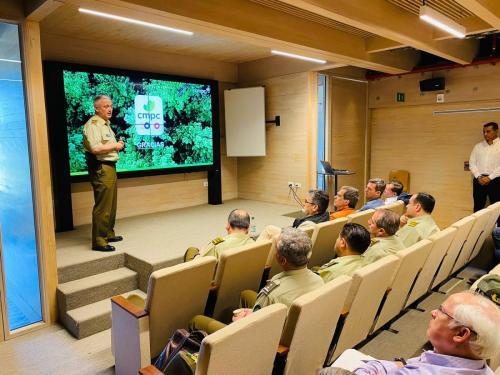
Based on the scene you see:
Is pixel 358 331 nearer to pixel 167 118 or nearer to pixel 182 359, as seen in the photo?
pixel 182 359

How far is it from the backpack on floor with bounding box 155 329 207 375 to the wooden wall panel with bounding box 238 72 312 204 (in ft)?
15.0

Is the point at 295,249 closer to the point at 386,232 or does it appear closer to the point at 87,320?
the point at 386,232

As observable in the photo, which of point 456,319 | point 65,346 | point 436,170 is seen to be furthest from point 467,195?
point 65,346

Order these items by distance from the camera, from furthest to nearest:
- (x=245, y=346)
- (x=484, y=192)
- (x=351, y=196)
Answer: (x=484, y=192), (x=351, y=196), (x=245, y=346)

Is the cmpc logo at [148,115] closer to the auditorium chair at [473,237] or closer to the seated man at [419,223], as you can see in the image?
the seated man at [419,223]

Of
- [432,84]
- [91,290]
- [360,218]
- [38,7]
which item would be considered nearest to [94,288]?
[91,290]

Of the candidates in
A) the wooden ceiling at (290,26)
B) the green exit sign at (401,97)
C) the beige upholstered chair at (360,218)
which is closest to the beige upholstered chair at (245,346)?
the beige upholstered chair at (360,218)

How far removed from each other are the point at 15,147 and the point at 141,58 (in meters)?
3.09

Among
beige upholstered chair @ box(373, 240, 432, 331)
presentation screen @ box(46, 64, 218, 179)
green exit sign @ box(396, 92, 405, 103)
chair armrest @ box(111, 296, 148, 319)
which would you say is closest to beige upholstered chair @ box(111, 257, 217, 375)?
chair armrest @ box(111, 296, 148, 319)

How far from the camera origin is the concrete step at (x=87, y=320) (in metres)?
3.06

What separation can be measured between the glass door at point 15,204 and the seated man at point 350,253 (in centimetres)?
245

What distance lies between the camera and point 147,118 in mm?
5750

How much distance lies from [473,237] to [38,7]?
4361 millimetres

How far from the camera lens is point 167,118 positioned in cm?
601
